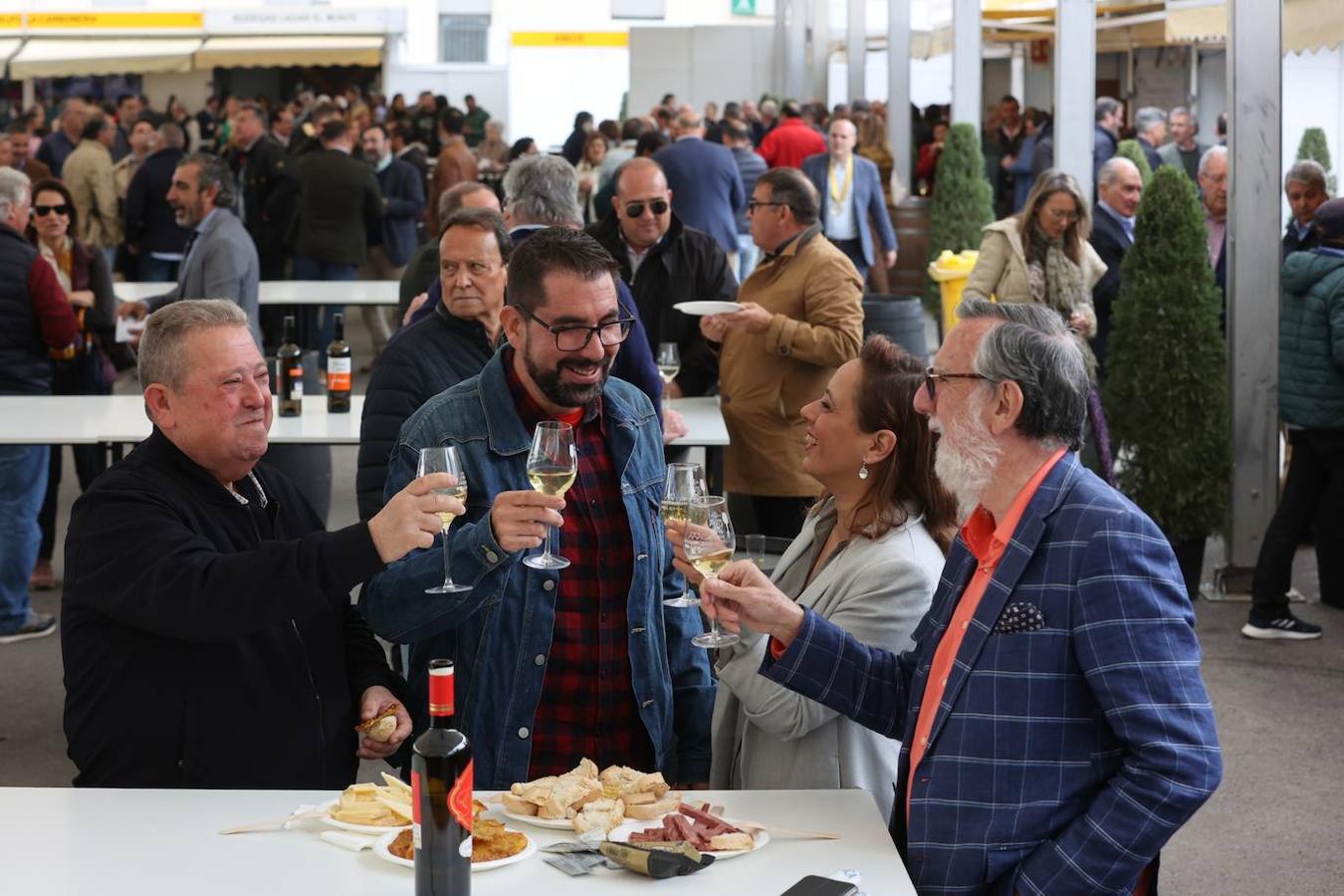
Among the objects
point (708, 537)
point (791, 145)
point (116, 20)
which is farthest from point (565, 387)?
point (116, 20)

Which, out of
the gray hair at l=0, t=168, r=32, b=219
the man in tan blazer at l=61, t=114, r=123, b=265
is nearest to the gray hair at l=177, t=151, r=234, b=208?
the gray hair at l=0, t=168, r=32, b=219

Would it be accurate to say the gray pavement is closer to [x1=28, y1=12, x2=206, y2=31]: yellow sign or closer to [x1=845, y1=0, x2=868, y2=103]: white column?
[x1=845, y1=0, x2=868, y2=103]: white column

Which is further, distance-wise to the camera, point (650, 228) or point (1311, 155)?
point (1311, 155)

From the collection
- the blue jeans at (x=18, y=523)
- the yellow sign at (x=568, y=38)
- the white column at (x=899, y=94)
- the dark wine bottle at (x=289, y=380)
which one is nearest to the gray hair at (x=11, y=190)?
the blue jeans at (x=18, y=523)

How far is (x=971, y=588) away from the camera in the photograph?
2.42 meters

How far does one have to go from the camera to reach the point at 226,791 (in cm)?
257

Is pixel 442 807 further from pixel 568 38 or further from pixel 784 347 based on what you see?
pixel 568 38

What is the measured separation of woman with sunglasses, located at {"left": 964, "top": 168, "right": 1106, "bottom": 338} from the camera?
6.67 m

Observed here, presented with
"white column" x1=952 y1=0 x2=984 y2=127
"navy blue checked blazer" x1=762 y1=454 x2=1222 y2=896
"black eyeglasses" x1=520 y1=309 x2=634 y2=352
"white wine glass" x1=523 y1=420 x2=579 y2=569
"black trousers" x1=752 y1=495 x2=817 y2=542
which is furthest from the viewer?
"white column" x1=952 y1=0 x2=984 y2=127

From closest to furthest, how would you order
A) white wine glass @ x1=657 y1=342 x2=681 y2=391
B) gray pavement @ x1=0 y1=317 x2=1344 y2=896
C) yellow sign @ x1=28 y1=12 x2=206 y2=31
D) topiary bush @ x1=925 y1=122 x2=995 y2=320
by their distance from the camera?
gray pavement @ x1=0 y1=317 x2=1344 y2=896 → white wine glass @ x1=657 y1=342 x2=681 y2=391 → topiary bush @ x1=925 y1=122 x2=995 y2=320 → yellow sign @ x1=28 y1=12 x2=206 y2=31

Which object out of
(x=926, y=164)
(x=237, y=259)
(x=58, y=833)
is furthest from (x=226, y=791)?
(x=926, y=164)

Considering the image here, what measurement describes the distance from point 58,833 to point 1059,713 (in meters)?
1.45

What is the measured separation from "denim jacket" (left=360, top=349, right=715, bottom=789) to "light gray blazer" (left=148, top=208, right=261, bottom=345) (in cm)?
412

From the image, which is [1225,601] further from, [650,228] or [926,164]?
[926,164]
